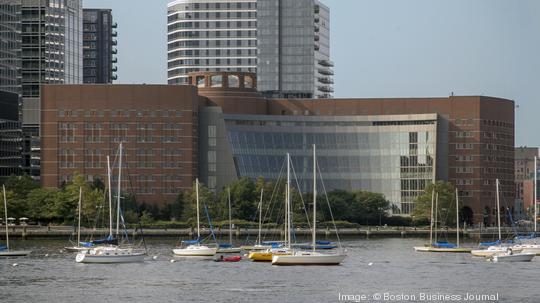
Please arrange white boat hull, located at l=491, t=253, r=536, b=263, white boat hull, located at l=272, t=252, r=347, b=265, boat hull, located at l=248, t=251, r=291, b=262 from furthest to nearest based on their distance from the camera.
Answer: white boat hull, located at l=491, t=253, r=536, b=263, boat hull, located at l=248, t=251, r=291, b=262, white boat hull, located at l=272, t=252, r=347, b=265

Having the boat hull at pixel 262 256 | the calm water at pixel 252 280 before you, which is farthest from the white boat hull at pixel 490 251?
the boat hull at pixel 262 256

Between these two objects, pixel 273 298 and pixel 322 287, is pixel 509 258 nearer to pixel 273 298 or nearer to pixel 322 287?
pixel 322 287

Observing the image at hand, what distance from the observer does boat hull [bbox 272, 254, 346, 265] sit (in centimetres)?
14212

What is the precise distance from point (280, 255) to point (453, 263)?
2098 centimetres

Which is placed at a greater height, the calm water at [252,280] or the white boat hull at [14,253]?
the white boat hull at [14,253]

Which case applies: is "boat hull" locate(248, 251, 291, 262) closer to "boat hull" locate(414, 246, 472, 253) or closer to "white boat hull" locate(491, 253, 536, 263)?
"white boat hull" locate(491, 253, 536, 263)

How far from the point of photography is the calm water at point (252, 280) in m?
111

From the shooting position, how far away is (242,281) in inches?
4921

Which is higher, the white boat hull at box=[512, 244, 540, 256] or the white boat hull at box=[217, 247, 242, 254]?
the white boat hull at box=[512, 244, 540, 256]

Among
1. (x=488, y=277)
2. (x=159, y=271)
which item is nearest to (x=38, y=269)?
(x=159, y=271)

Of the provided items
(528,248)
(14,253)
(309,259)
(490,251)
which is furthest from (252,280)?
(528,248)

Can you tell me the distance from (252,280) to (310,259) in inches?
674

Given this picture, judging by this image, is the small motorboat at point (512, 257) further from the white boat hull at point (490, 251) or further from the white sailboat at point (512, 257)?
the white boat hull at point (490, 251)

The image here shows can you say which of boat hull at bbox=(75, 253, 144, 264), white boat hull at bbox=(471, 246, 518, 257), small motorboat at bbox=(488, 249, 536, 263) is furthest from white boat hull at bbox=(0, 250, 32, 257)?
small motorboat at bbox=(488, 249, 536, 263)
